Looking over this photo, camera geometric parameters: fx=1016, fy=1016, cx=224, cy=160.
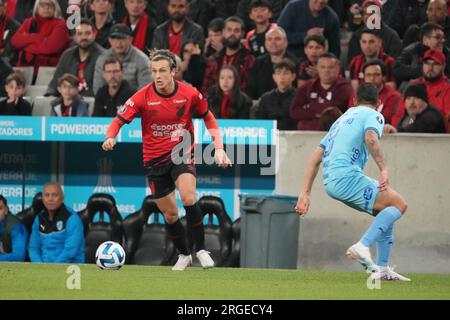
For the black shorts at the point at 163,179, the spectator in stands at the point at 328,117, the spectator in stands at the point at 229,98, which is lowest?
the black shorts at the point at 163,179

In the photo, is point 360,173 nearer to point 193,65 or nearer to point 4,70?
point 193,65

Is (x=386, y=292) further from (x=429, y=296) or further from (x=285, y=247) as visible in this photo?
(x=285, y=247)

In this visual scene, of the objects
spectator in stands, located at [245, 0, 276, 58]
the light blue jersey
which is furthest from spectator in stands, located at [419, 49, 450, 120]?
the light blue jersey

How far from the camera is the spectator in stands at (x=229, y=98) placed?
45.7 ft

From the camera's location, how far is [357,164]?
9555 millimetres

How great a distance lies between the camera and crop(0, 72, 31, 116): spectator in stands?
1477 cm

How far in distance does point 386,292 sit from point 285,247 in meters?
4.40

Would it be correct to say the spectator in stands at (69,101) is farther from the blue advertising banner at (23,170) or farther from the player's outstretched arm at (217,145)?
the player's outstretched arm at (217,145)

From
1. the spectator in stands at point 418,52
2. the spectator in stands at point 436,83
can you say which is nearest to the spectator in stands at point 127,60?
the spectator in stands at point 418,52

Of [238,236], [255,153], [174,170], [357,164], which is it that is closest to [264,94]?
[255,153]

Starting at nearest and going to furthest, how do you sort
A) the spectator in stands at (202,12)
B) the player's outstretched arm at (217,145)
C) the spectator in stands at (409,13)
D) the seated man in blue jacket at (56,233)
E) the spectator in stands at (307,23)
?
the player's outstretched arm at (217,145) < the seated man in blue jacket at (56,233) < the spectator in stands at (307,23) < the spectator in stands at (409,13) < the spectator in stands at (202,12)

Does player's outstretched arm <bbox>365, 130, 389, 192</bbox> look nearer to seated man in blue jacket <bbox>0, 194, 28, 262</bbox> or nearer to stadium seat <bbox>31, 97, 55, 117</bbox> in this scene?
seated man in blue jacket <bbox>0, 194, 28, 262</bbox>

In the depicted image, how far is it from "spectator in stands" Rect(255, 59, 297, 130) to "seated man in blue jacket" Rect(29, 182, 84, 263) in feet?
9.54

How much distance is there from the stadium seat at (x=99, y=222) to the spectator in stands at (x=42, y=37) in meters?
2.99
